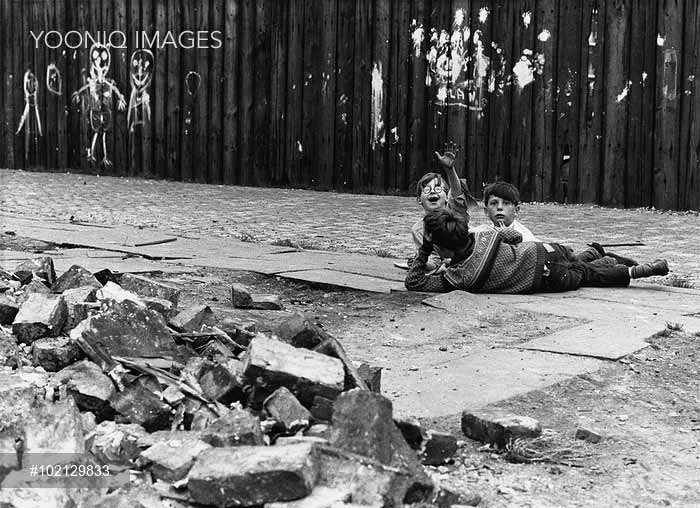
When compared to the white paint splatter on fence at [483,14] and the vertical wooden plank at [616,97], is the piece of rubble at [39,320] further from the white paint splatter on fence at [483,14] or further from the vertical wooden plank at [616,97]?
the white paint splatter on fence at [483,14]

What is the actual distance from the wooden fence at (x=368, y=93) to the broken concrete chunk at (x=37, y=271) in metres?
7.20

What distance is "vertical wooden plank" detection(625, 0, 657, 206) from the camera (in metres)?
11.6

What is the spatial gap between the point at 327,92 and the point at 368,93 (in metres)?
0.57

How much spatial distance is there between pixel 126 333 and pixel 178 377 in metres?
0.43

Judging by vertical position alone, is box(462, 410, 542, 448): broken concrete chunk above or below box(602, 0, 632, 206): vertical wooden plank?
below

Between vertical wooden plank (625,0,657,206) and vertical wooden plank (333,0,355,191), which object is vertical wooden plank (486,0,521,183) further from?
vertical wooden plank (333,0,355,191)

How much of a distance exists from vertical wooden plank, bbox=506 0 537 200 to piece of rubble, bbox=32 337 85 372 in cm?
846

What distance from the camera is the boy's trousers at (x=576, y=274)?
22.8 ft

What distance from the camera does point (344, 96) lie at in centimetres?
1357

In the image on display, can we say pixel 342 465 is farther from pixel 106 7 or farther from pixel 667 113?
pixel 106 7

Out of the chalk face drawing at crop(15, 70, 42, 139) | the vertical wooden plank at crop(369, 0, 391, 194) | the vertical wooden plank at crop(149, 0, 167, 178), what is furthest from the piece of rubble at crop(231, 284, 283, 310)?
the chalk face drawing at crop(15, 70, 42, 139)

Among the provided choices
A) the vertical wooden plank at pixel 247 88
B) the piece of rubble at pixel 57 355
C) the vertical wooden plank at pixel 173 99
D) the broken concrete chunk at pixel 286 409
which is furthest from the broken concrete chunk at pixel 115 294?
the vertical wooden plank at pixel 173 99

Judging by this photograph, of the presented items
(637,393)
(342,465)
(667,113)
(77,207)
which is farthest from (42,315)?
(667,113)

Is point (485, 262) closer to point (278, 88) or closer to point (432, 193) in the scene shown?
point (432, 193)
